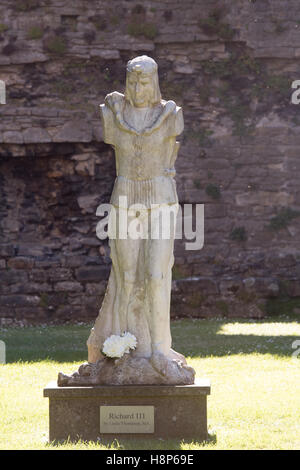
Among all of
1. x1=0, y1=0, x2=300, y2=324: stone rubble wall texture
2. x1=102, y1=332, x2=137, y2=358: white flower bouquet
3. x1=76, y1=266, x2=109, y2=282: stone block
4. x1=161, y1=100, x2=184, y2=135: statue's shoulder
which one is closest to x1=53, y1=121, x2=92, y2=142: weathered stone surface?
x1=0, y1=0, x2=300, y2=324: stone rubble wall texture

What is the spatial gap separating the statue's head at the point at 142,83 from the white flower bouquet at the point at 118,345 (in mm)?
1702

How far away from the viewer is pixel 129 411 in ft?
21.5

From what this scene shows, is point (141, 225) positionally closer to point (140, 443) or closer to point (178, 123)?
point (178, 123)

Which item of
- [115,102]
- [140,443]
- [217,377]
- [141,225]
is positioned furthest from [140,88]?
[217,377]

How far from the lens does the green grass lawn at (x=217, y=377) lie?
662cm

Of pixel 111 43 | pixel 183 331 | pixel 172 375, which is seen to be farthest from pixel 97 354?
pixel 111 43

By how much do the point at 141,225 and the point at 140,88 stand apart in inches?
39.5

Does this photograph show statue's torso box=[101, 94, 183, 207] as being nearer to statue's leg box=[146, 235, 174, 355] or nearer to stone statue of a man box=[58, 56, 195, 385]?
stone statue of a man box=[58, 56, 195, 385]

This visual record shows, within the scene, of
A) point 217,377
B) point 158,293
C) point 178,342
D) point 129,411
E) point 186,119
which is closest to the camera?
point 129,411

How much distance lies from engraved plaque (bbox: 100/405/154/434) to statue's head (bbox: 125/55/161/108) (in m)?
2.20

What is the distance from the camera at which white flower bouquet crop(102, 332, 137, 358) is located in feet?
21.4

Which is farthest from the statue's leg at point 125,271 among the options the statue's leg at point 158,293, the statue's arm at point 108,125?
the statue's arm at point 108,125

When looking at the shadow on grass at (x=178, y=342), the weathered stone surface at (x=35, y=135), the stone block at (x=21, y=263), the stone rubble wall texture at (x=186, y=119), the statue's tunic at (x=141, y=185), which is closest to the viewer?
the statue's tunic at (x=141, y=185)

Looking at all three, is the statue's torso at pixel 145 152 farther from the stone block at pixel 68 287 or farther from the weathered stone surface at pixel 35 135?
the weathered stone surface at pixel 35 135
